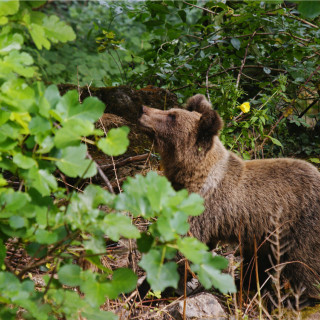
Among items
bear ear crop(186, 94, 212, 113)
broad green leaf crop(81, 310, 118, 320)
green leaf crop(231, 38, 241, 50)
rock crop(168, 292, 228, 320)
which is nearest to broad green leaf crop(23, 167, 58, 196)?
broad green leaf crop(81, 310, 118, 320)

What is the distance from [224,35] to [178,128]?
7.21 ft

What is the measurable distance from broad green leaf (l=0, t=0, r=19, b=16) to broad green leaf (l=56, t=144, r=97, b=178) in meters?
0.65

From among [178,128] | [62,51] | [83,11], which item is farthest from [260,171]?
[83,11]

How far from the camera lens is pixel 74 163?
1.57m

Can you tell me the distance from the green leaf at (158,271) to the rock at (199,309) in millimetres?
1648

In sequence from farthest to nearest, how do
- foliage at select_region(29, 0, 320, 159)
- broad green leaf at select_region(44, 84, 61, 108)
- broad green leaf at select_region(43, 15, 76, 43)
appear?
foliage at select_region(29, 0, 320, 159)
broad green leaf at select_region(43, 15, 76, 43)
broad green leaf at select_region(44, 84, 61, 108)

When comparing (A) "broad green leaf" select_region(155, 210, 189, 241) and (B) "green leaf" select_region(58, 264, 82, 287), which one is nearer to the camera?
(A) "broad green leaf" select_region(155, 210, 189, 241)

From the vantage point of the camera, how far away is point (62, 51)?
10211 mm

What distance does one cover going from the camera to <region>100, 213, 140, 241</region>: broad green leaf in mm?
1491

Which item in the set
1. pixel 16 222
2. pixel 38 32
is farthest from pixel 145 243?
pixel 38 32

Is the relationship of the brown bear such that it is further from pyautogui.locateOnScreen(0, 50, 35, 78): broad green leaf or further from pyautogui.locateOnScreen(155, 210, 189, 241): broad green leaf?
pyautogui.locateOnScreen(155, 210, 189, 241): broad green leaf

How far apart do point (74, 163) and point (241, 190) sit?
2.38m

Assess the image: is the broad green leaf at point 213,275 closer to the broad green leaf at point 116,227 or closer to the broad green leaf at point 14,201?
the broad green leaf at point 116,227

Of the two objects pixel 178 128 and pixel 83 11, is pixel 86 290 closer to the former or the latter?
pixel 178 128
